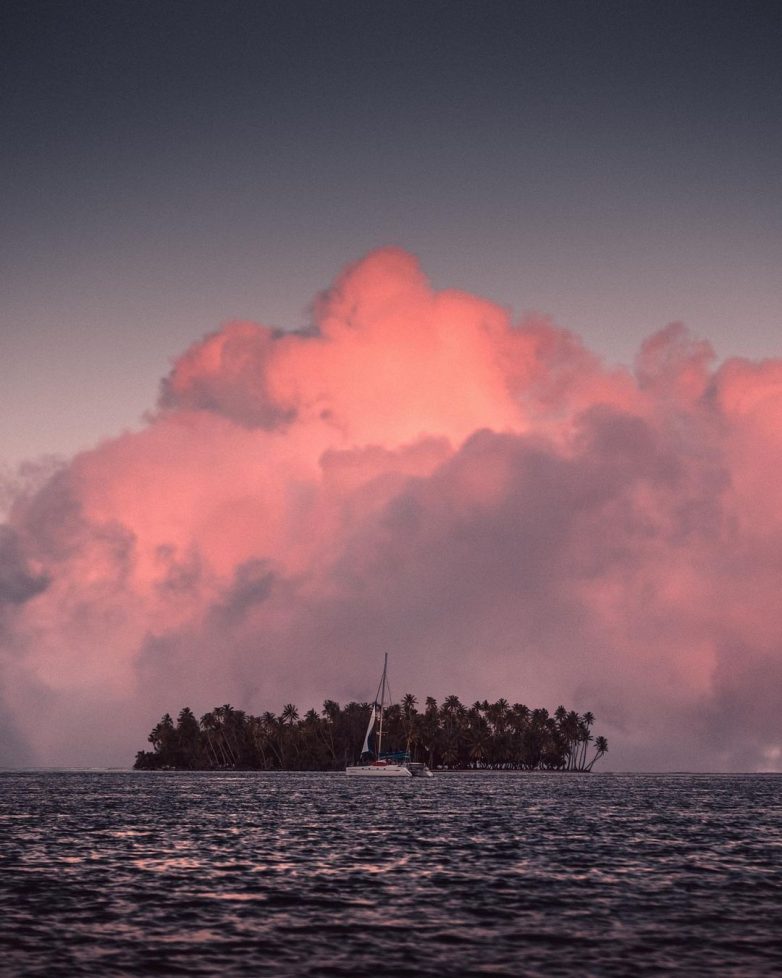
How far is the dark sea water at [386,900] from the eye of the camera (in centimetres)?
2964

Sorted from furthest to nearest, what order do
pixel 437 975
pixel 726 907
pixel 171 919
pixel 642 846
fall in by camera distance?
pixel 642 846, pixel 726 907, pixel 171 919, pixel 437 975

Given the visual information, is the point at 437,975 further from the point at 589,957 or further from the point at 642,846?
the point at 642,846

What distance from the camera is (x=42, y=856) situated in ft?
192

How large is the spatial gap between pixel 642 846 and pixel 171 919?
38968 mm

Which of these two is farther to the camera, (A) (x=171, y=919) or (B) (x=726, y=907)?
(B) (x=726, y=907)

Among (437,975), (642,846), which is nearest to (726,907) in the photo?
(437,975)

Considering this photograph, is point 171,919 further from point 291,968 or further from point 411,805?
point 411,805

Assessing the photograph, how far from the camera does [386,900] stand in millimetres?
41250

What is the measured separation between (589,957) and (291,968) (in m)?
8.24

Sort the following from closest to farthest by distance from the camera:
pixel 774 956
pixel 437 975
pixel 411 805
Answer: pixel 437 975 < pixel 774 956 < pixel 411 805

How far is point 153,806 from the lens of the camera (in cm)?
11406

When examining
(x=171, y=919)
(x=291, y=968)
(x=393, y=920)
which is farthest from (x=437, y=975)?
(x=171, y=919)

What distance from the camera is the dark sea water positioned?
97.2ft

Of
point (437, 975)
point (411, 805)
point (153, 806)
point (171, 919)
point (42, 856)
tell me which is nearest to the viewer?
point (437, 975)
